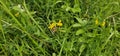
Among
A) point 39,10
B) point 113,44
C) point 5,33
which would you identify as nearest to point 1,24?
point 5,33

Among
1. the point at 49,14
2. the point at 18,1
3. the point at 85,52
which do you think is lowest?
the point at 85,52

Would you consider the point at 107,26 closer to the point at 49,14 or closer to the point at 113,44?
the point at 113,44

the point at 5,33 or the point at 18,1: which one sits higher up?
the point at 18,1

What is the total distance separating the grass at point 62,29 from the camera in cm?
191

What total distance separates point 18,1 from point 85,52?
2.40ft

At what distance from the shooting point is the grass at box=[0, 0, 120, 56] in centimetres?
191

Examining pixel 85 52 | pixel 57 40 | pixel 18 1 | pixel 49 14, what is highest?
pixel 18 1

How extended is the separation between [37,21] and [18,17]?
16cm

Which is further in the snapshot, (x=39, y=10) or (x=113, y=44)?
(x=39, y=10)

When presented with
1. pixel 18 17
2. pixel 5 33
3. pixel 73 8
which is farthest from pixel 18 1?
pixel 73 8

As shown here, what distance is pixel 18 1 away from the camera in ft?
7.12

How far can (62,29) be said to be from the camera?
201cm

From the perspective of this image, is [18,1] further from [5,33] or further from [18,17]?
[5,33]

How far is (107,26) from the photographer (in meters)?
2.02
